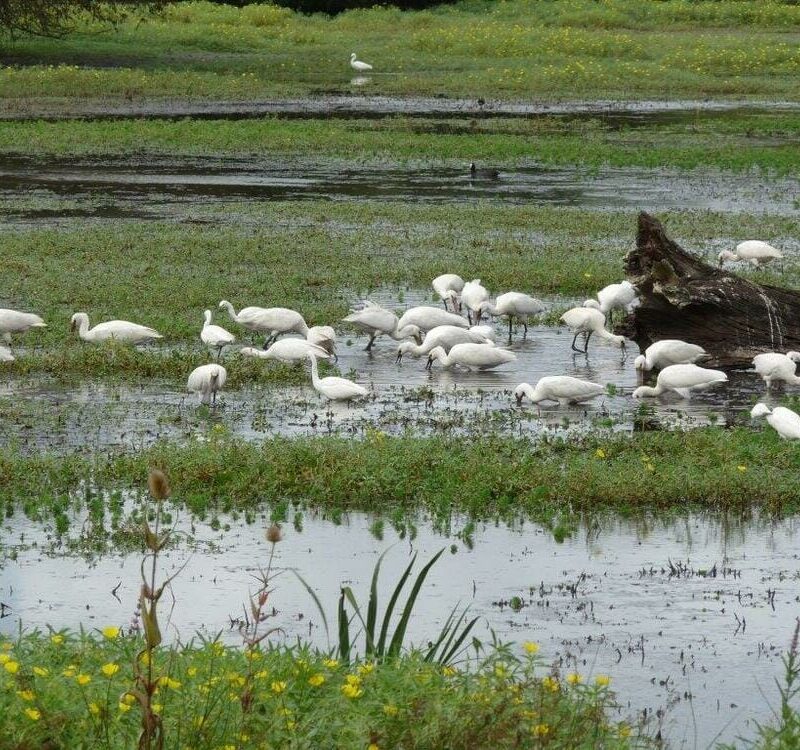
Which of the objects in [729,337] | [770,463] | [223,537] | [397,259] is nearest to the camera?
[223,537]

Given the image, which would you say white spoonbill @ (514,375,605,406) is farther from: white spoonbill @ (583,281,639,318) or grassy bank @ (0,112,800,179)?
grassy bank @ (0,112,800,179)

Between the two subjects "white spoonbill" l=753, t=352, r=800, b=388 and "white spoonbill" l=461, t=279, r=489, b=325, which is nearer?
"white spoonbill" l=753, t=352, r=800, b=388

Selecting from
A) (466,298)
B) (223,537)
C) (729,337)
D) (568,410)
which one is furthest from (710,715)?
(466,298)

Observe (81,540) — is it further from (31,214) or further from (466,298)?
(31,214)

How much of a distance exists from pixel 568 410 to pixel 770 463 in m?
2.29

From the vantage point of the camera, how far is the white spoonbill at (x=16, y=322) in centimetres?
1380

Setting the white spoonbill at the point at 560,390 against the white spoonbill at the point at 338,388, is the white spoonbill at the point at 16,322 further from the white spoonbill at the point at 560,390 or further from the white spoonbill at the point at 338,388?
the white spoonbill at the point at 560,390

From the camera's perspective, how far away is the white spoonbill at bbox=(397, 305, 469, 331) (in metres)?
14.8

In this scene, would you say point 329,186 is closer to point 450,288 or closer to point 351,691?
point 450,288

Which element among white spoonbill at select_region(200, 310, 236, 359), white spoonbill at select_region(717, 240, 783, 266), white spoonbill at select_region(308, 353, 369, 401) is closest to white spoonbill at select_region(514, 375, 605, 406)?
white spoonbill at select_region(308, 353, 369, 401)

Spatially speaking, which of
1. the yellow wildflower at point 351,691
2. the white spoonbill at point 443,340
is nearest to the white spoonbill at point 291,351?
the white spoonbill at point 443,340

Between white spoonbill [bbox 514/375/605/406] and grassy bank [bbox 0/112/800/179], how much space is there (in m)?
16.9

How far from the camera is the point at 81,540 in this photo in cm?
895

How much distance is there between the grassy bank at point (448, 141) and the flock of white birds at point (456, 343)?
564 inches
